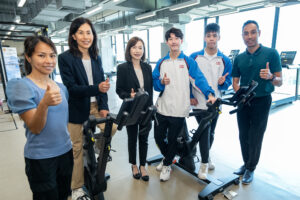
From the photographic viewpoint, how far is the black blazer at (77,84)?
1.68m

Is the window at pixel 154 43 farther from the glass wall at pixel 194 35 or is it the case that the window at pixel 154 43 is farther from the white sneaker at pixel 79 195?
the white sneaker at pixel 79 195

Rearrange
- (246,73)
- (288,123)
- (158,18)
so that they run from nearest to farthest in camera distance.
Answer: (246,73) < (288,123) < (158,18)

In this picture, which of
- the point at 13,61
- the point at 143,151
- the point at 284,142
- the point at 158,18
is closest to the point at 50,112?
the point at 143,151

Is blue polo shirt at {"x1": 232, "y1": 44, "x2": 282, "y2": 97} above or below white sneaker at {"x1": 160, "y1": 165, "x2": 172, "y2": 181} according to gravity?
above

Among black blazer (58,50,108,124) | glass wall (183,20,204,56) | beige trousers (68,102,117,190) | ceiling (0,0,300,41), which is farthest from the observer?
glass wall (183,20,204,56)

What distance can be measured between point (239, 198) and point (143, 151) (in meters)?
1.16

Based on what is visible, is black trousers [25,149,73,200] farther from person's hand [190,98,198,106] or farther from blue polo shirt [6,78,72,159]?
person's hand [190,98,198,106]

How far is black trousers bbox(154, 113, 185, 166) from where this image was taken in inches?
86.3

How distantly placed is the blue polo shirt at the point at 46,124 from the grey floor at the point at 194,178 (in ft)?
3.62

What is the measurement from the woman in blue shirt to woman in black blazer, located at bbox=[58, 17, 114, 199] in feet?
1.25

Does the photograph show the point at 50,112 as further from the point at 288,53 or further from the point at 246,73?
the point at 288,53

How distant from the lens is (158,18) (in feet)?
26.7

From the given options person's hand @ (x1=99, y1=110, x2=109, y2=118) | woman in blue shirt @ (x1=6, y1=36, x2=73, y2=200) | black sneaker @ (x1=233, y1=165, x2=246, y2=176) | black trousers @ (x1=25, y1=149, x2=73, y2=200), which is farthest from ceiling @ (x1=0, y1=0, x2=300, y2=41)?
black sneaker @ (x1=233, y1=165, x2=246, y2=176)

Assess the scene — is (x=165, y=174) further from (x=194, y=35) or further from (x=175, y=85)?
(x=194, y=35)
